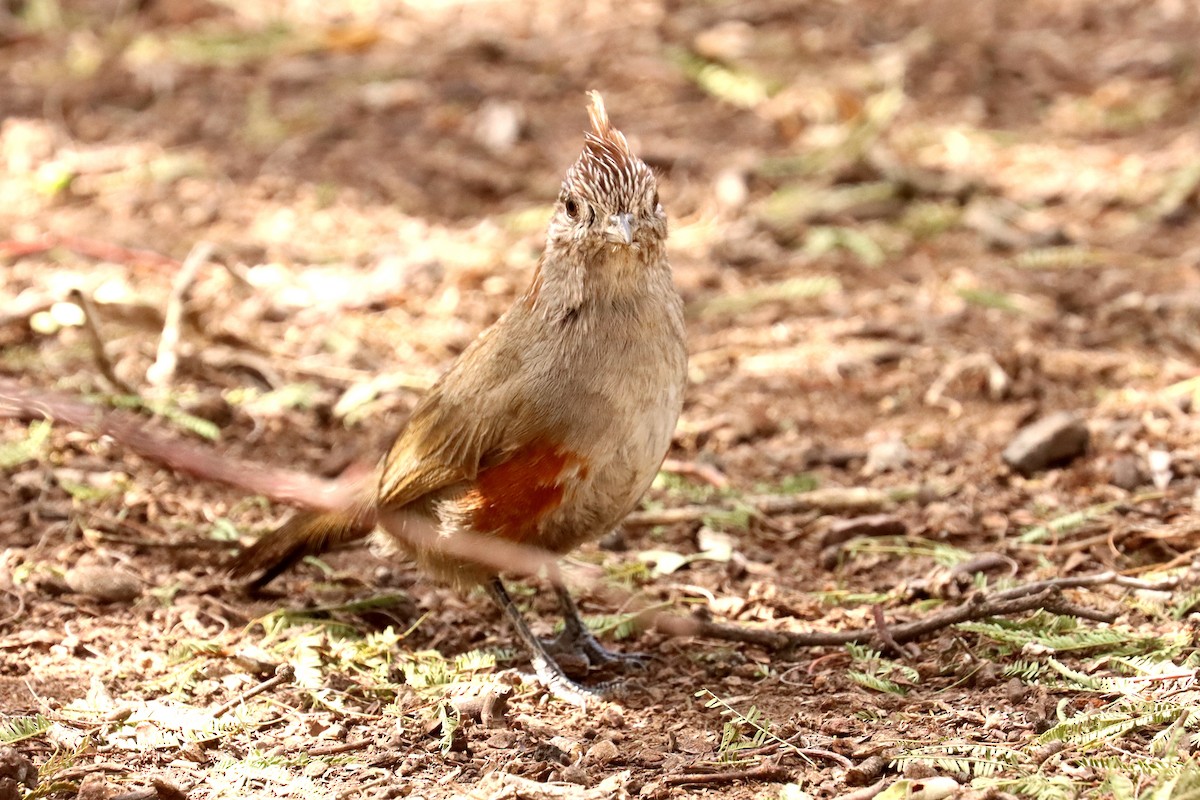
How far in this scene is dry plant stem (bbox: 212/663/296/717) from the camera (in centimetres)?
388

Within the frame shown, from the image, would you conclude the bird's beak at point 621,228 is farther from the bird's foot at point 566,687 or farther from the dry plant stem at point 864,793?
the dry plant stem at point 864,793

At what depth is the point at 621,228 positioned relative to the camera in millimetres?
4000

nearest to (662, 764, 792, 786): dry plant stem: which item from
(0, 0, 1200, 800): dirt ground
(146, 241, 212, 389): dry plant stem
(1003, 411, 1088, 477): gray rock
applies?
(0, 0, 1200, 800): dirt ground

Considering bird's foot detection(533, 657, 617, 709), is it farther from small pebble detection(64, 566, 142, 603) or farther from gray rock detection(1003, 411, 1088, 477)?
gray rock detection(1003, 411, 1088, 477)

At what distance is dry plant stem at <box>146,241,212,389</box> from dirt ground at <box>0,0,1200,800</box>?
76mm

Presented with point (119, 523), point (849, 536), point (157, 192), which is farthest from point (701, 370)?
point (157, 192)

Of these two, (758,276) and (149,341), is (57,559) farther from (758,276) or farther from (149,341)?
(758,276)

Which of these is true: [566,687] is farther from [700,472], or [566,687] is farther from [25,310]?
[25,310]

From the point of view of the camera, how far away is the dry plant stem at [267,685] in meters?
3.88

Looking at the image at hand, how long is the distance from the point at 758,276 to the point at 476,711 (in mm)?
3664

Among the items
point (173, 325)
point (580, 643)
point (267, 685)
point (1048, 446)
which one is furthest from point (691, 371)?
point (267, 685)

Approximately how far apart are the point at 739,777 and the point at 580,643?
3.68 ft

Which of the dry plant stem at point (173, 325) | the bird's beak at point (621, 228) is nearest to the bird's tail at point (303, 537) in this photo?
the bird's beak at point (621, 228)

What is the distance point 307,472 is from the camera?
5367 millimetres
